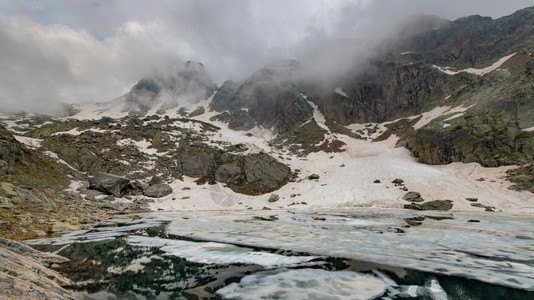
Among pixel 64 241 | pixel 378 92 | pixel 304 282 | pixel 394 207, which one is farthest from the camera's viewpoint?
pixel 378 92

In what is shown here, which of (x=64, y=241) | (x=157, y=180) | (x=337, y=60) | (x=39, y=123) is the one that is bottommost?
(x=64, y=241)

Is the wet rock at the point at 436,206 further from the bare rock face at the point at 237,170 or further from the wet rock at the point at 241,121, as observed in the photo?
the wet rock at the point at 241,121

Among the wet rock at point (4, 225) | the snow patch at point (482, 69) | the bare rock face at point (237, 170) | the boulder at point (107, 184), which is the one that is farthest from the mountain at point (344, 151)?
the snow patch at point (482, 69)

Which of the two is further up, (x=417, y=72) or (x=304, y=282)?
(x=417, y=72)

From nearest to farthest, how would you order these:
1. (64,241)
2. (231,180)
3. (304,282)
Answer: (304,282), (64,241), (231,180)

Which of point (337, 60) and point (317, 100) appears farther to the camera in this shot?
point (337, 60)

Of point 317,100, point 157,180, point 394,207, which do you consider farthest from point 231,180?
point 317,100

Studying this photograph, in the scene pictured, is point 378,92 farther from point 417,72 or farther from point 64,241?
point 64,241

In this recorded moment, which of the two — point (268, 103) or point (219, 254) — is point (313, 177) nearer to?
point (219, 254)
